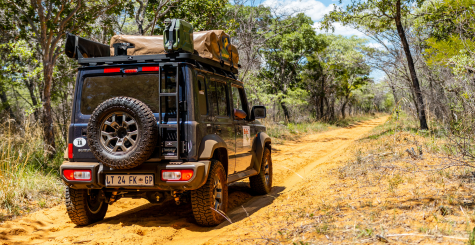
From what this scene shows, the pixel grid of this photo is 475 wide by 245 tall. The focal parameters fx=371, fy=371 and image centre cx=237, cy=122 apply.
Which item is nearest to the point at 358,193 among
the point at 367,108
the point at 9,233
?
the point at 9,233

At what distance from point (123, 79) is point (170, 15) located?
8.69 meters

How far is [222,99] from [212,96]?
1.25ft

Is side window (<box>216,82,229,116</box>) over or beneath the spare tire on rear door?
over

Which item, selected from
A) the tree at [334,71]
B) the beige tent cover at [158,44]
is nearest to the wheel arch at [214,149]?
the beige tent cover at [158,44]

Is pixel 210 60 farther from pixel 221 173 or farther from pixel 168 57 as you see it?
pixel 221 173

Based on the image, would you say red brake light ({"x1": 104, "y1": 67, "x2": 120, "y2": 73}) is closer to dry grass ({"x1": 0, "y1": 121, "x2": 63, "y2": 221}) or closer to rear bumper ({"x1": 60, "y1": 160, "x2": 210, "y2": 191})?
rear bumper ({"x1": 60, "y1": 160, "x2": 210, "y2": 191})

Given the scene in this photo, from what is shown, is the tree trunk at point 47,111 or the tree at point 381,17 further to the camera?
the tree at point 381,17

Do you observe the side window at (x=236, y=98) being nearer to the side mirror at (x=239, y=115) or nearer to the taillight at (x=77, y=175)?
the side mirror at (x=239, y=115)

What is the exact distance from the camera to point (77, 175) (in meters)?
4.26

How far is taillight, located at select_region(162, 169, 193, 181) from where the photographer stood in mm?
4000

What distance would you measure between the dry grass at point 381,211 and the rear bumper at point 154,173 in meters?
0.81

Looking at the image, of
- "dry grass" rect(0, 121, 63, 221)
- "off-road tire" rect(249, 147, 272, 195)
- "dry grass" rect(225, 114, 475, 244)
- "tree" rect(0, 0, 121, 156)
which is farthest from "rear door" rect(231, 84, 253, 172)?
"tree" rect(0, 0, 121, 156)

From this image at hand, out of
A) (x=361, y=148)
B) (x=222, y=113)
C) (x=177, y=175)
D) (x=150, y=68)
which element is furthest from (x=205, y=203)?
(x=361, y=148)

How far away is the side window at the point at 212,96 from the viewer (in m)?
4.85
